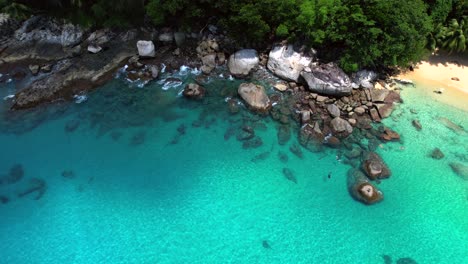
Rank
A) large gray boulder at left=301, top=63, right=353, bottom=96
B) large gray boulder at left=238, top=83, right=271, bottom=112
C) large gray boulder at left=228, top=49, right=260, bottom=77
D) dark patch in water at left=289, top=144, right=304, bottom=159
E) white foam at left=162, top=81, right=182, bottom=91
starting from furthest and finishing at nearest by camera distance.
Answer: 1. large gray boulder at left=228, top=49, right=260, bottom=77
2. white foam at left=162, top=81, right=182, bottom=91
3. large gray boulder at left=238, top=83, right=271, bottom=112
4. large gray boulder at left=301, top=63, right=353, bottom=96
5. dark patch in water at left=289, top=144, right=304, bottom=159

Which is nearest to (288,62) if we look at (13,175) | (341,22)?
(341,22)

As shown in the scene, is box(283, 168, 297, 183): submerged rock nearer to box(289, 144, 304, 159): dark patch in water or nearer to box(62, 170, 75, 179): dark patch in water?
box(289, 144, 304, 159): dark patch in water

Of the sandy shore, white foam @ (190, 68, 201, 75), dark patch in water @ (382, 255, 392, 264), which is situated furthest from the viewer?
white foam @ (190, 68, 201, 75)

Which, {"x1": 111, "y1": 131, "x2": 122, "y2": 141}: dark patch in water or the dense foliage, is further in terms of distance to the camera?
{"x1": 111, "y1": 131, "x2": 122, "y2": 141}: dark patch in water

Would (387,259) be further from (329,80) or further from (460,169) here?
(329,80)

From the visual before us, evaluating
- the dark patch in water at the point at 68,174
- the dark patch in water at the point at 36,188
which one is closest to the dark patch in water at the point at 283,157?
the dark patch in water at the point at 68,174

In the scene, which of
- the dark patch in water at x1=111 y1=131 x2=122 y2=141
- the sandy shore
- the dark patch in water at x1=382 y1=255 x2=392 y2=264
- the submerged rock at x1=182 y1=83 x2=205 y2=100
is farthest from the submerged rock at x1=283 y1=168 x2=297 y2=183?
the sandy shore
